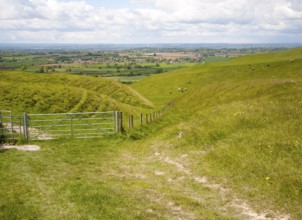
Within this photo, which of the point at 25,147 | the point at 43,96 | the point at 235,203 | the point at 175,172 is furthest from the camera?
the point at 43,96

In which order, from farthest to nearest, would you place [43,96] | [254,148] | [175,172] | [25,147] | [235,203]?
[43,96]
[25,147]
[254,148]
[175,172]
[235,203]

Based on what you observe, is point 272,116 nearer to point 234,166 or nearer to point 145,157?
point 234,166

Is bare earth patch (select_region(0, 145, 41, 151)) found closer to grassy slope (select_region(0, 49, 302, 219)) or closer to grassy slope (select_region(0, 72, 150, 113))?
grassy slope (select_region(0, 49, 302, 219))

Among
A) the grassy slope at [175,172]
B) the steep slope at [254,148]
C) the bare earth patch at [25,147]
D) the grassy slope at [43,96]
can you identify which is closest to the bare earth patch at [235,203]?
the grassy slope at [175,172]

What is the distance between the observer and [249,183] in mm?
15695

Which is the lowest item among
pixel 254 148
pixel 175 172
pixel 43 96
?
pixel 175 172

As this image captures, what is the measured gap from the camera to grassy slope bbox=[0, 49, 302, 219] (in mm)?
13344

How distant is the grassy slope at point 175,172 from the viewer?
1334cm

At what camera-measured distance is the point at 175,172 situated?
61.5 feet

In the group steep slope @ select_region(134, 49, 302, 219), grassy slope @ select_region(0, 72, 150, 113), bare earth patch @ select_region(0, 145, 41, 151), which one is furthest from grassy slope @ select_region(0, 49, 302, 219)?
grassy slope @ select_region(0, 72, 150, 113)

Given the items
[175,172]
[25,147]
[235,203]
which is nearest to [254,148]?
[175,172]

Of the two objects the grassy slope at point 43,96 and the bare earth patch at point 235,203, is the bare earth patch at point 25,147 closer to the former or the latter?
the bare earth patch at point 235,203

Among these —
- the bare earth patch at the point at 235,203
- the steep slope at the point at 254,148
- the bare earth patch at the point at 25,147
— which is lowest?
the bare earth patch at the point at 25,147

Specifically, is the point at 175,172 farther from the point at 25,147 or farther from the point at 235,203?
the point at 25,147
